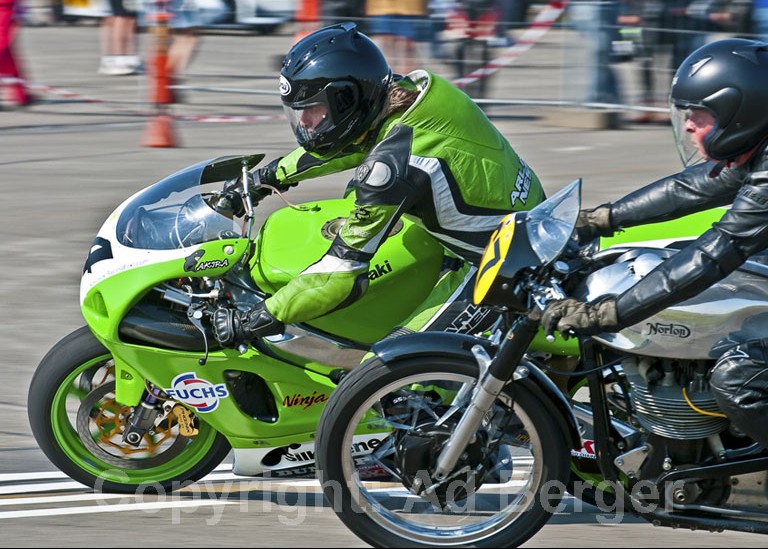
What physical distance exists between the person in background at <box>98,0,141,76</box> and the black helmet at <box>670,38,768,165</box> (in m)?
11.8

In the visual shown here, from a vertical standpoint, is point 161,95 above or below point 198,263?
below

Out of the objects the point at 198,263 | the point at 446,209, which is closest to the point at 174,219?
the point at 198,263

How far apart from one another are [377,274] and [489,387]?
862mm

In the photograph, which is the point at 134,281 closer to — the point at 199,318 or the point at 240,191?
the point at 199,318

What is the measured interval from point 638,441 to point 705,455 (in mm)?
222

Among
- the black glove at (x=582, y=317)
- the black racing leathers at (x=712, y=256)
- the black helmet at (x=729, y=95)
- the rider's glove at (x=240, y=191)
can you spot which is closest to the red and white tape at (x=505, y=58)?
the rider's glove at (x=240, y=191)

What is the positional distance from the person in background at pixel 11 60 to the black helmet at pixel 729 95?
32.7 ft

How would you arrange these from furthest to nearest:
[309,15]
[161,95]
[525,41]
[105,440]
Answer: [525,41]
[309,15]
[161,95]
[105,440]

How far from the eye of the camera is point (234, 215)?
4938 mm

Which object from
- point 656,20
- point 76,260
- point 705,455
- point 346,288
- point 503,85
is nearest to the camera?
point 705,455

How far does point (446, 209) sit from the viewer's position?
14.8ft

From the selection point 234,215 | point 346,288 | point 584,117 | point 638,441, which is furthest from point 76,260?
point 584,117

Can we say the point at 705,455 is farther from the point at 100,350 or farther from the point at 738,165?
the point at 100,350

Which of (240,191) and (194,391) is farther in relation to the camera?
(240,191)
